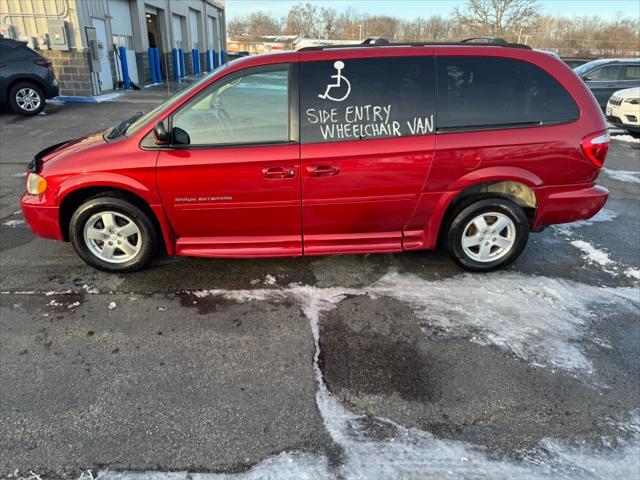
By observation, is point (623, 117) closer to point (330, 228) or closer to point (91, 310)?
point (330, 228)

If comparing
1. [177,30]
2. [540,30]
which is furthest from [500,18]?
[177,30]

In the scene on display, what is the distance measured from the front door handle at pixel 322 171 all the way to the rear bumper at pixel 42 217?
2141 millimetres

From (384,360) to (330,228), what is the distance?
1293 millimetres

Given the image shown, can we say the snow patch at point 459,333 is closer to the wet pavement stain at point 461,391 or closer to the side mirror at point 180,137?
the wet pavement stain at point 461,391

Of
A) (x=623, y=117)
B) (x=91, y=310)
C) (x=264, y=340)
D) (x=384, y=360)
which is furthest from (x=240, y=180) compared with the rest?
(x=623, y=117)

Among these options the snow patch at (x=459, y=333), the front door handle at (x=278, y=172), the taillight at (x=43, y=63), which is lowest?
the snow patch at (x=459, y=333)

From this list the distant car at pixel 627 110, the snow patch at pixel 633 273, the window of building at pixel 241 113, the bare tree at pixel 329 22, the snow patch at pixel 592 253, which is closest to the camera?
the window of building at pixel 241 113

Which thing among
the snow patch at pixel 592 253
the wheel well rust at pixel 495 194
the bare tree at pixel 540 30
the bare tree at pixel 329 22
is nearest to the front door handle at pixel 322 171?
the wheel well rust at pixel 495 194

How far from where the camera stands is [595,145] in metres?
3.69

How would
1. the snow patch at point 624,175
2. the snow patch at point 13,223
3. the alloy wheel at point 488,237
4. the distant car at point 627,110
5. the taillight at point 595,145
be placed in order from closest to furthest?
1. the taillight at point 595,145
2. the alloy wheel at point 488,237
3. the snow patch at point 13,223
4. the snow patch at point 624,175
5. the distant car at point 627,110

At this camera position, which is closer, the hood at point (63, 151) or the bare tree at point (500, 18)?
the hood at point (63, 151)

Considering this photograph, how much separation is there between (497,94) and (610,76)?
12303mm

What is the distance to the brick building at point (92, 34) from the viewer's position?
1309 centimetres

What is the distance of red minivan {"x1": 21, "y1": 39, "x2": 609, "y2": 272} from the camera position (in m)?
3.52
